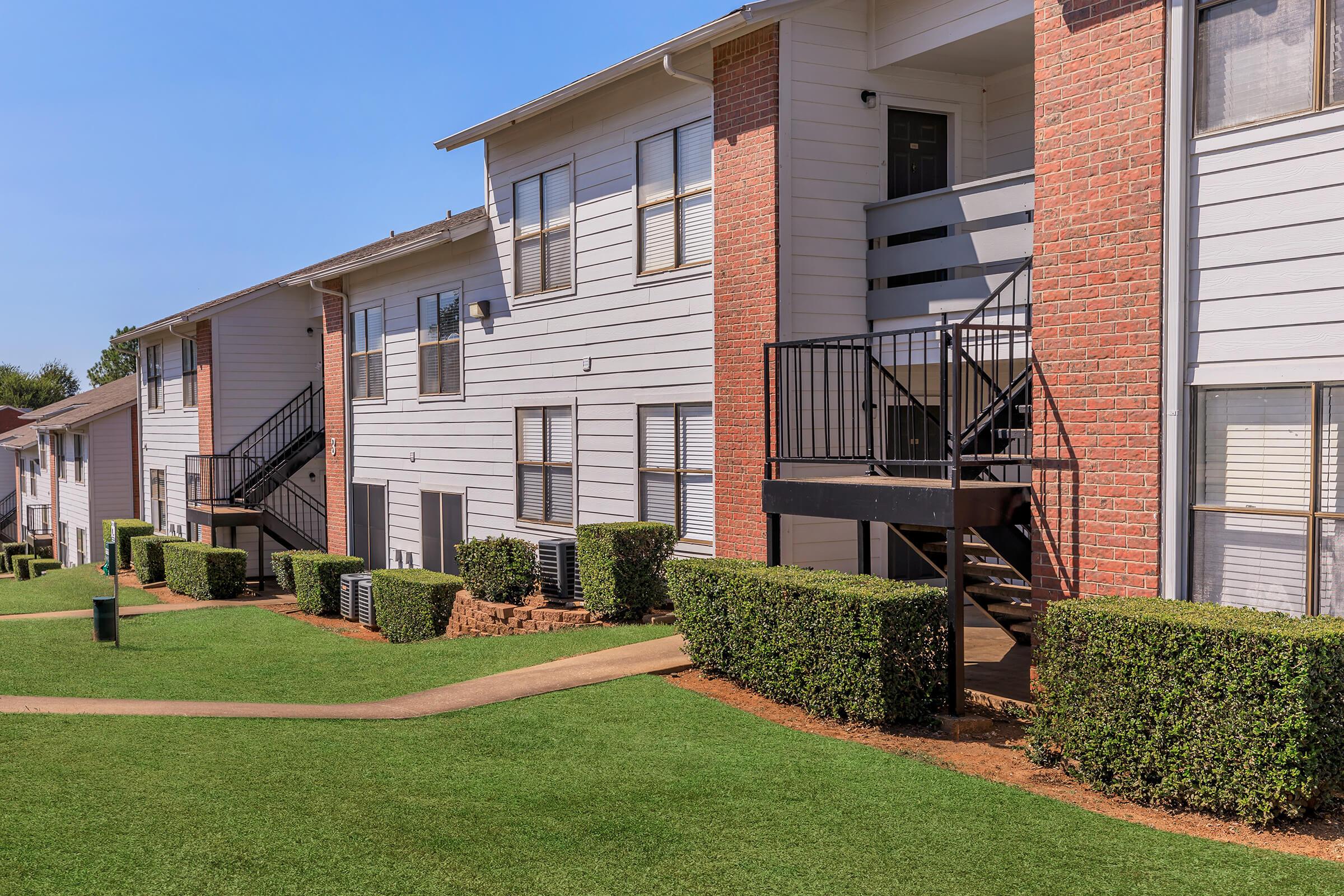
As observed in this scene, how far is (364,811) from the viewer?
6.26 m

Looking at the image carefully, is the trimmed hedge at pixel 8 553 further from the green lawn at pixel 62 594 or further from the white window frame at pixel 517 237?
the white window frame at pixel 517 237

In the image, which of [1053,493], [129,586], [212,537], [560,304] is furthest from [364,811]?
[129,586]

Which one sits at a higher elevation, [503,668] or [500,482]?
[500,482]

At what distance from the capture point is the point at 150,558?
85.0 ft

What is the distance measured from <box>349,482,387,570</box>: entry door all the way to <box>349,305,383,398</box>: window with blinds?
1905 mm

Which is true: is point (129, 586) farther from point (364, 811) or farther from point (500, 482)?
point (364, 811)

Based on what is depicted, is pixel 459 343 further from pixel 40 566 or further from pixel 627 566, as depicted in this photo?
pixel 40 566

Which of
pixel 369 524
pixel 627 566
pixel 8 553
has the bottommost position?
pixel 8 553

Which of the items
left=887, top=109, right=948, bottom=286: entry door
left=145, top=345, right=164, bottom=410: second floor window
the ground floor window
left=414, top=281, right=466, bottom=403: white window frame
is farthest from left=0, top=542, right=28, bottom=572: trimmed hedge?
the ground floor window

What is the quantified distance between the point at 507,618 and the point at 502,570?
31.2 inches

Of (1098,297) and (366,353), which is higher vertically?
(366,353)

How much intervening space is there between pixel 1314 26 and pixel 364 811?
7.53 m

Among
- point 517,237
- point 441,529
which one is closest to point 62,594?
point 441,529

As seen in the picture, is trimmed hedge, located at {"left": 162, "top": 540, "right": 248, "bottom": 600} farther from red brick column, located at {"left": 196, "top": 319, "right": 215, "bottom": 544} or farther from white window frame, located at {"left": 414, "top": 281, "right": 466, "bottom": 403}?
white window frame, located at {"left": 414, "top": 281, "right": 466, "bottom": 403}
